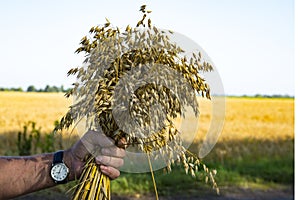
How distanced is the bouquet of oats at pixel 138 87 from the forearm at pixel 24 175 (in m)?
0.35

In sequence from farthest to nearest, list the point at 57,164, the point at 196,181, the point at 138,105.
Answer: the point at 196,181, the point at 57,164, the point at 138,105

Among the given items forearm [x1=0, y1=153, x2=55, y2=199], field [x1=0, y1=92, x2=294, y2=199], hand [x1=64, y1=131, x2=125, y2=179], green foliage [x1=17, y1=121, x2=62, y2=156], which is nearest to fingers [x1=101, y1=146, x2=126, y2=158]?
hand [x1=64, y1=131, x2=125, y2=179]

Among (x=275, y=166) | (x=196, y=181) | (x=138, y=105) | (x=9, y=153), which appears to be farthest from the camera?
(x=275, y=166)

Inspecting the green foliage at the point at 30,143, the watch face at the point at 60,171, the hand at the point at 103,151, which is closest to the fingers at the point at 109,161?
the hand at the point at 103,151

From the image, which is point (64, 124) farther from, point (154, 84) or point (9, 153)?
point (9, 153)

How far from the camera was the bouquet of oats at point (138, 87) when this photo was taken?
1.85 m

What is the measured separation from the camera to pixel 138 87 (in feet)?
6.10

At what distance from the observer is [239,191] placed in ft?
21.6

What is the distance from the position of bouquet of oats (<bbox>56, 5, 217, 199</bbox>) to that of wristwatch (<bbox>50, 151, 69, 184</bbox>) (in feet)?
0.89

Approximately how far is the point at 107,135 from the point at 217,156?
23.1ft

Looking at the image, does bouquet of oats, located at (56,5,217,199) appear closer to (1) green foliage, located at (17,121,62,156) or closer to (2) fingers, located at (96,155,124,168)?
(2) fingers, located at (96,155,124,168)

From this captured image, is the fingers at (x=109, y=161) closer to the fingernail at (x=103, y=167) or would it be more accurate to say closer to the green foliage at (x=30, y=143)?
the fingernail at (x=103, y=167)

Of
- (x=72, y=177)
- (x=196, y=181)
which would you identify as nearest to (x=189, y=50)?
(x=72, y=177)

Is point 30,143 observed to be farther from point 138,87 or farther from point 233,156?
point 138,87
